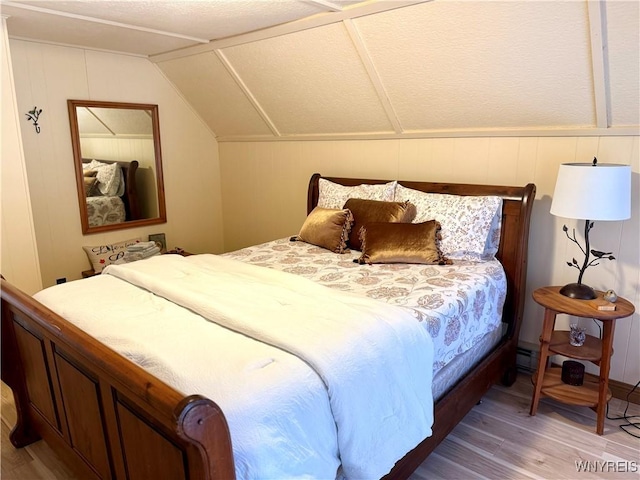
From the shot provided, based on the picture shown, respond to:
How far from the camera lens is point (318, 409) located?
129cm

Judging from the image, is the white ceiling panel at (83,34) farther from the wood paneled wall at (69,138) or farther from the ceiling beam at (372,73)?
the ceiling beam at (372,73)

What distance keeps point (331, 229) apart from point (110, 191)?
2050mm

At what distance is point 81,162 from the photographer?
347cm

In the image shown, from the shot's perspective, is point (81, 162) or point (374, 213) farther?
point (81, 162)

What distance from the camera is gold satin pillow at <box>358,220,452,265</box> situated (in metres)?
2.47

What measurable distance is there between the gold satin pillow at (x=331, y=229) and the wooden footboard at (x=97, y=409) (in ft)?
5.34

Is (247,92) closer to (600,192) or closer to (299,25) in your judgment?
(299,25)

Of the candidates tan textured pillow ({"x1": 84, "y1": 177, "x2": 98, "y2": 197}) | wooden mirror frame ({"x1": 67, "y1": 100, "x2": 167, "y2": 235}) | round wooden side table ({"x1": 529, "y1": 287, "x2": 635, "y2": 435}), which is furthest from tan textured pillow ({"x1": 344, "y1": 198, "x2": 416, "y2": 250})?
tan textured pillow ({"x1": 84, "y1": 177, "x2": 98, "y2": 197})

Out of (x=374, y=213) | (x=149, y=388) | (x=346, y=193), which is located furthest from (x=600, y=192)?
(x=149, y=388)

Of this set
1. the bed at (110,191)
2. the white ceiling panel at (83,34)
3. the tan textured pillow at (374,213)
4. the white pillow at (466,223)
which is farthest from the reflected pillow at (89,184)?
the white pillow at (466,223)

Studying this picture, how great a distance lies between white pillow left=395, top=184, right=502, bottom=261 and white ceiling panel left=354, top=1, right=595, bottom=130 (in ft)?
1.71

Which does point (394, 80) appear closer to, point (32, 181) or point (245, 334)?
point (245, 334)

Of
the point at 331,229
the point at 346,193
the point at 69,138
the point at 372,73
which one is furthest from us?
the point at 69,138

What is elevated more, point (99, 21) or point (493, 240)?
point (99, 21)
